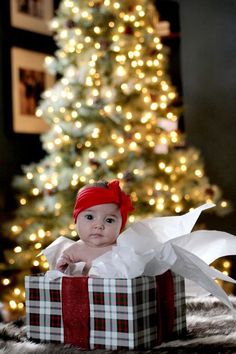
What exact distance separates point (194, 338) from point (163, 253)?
0.48ft

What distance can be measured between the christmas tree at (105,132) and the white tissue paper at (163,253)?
2209mm

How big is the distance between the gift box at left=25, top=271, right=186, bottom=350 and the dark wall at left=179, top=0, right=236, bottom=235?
2.72 metres

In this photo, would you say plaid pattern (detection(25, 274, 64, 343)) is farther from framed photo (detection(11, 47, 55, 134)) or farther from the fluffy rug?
framed photo (detection(11, 47, 55, 134))

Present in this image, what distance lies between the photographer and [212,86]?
382 cm

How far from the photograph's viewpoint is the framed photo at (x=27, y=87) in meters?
4.20

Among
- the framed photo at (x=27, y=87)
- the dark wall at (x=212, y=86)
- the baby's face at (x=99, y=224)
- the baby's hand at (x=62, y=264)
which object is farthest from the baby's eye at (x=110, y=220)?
the framed photo at (x=27, y=87)

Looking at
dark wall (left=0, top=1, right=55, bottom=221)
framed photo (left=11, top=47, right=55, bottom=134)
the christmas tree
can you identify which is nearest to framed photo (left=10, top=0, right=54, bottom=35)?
dark wall (left=0, top=1, right=55, bottom=221)

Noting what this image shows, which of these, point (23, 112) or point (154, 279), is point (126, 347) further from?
point (23, 112)

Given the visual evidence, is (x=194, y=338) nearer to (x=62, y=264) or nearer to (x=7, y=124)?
(x=62, y=264)

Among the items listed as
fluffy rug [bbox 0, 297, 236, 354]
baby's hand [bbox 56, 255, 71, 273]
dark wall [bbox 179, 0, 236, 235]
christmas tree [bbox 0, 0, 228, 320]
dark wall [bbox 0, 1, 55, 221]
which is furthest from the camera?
dark wall [bbox 0, 1, 55, 221]

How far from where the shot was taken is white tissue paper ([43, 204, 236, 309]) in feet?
3.36

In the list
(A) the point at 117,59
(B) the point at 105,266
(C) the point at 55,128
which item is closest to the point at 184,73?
(A) the point at 117,59

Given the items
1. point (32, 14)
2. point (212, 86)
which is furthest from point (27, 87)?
point (212, 86)

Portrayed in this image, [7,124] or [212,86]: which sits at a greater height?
[212,86]
